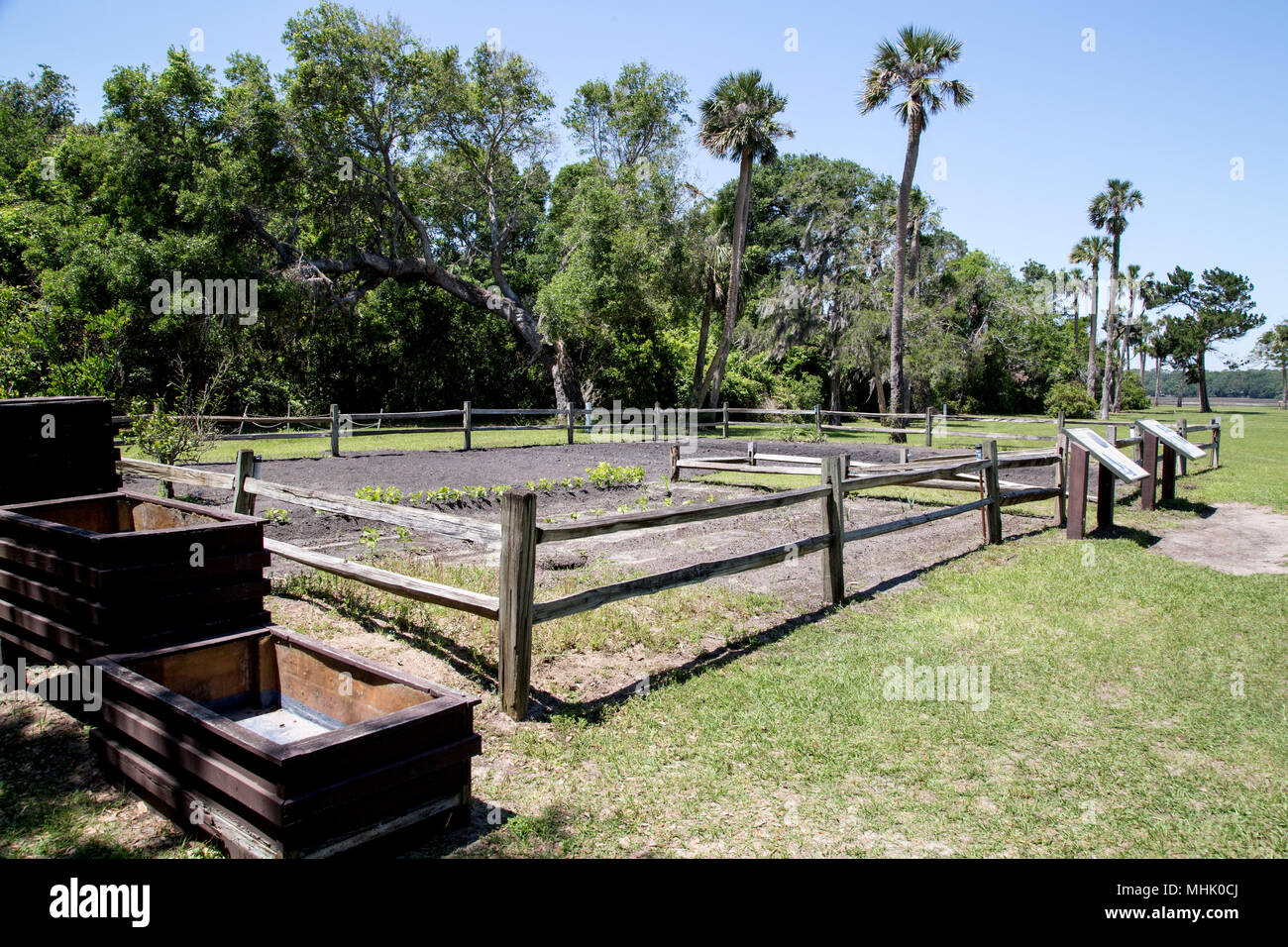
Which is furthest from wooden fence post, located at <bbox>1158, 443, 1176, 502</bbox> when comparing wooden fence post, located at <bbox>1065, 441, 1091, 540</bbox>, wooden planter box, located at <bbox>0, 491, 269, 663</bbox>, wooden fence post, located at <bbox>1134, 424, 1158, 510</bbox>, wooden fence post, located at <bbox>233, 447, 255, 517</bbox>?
wooden planter box, located at <bbox>0, 491, 269, 663</bbox>

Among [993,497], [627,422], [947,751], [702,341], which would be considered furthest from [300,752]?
[702,341]

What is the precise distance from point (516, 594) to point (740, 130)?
27556 mm

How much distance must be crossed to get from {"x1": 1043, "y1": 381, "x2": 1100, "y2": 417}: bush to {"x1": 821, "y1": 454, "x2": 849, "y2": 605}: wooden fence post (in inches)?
1517

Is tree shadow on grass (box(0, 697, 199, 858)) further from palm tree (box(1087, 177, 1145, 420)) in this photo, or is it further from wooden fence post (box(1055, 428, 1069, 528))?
palm tree (box(1087, 177, 1145, 420))

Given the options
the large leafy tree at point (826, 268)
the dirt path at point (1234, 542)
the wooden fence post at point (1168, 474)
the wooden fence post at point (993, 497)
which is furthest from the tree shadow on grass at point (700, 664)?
the large leafy tree at point (826, 268)

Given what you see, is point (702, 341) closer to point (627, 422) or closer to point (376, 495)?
point (627, 422)

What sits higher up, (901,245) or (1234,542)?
(901,245)

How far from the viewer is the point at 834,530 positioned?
23.2ft

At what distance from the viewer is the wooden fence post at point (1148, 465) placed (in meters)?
11.2

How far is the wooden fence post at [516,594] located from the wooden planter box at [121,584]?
4.83ft
